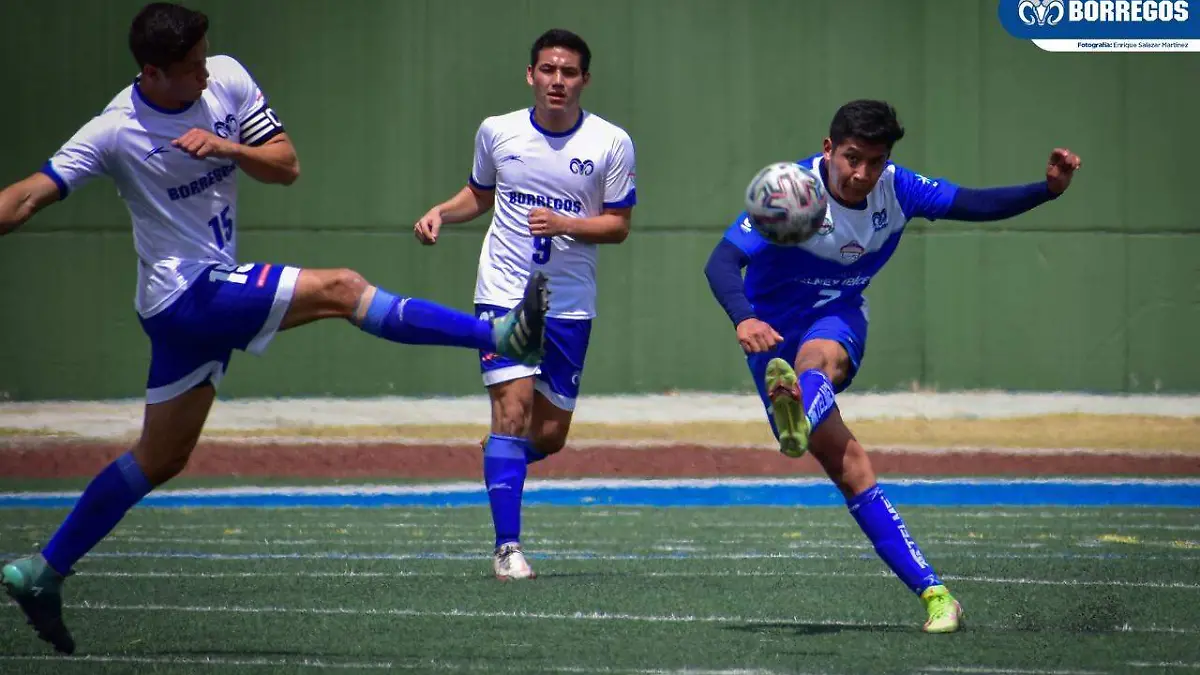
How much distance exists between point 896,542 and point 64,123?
11.5 m

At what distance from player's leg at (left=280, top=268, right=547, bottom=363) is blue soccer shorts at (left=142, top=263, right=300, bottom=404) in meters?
0.06

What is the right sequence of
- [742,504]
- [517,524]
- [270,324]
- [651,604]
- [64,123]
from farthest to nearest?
[64,123], [742,504], [517,524], [651,604], [270,324]

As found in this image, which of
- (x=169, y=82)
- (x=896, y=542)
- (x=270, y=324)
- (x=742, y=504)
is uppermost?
(x=169, y=82)

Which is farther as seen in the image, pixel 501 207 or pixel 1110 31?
pixel 1110 31

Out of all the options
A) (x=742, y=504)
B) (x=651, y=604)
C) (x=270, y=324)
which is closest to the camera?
(x=270, y=324)

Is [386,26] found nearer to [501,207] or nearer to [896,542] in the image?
[501,207]

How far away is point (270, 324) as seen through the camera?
7.22 m

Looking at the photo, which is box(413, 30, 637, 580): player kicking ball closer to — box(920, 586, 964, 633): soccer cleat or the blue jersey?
the blue jersey

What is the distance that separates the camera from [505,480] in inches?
373

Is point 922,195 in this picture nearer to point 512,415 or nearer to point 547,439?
point 512,415

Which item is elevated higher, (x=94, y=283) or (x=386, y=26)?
(x=386, y=26)

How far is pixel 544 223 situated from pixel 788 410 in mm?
2330

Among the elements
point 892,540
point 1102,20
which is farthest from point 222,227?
point 1102,20

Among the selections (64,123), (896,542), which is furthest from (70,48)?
(896,542)
